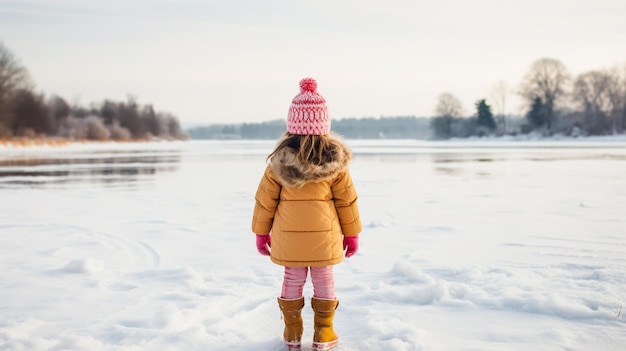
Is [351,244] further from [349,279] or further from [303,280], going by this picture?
[349,279]

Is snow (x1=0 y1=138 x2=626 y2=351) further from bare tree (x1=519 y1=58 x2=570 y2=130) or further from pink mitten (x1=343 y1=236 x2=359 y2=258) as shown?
bare tree (x1=519 y1=58 x2=570 y2=130)

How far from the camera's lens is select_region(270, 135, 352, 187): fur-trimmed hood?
277 centimetres

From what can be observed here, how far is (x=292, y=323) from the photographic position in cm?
301

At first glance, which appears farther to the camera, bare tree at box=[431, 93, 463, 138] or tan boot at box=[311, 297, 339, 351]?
bare tree at box=[431, 93, 463, 138]

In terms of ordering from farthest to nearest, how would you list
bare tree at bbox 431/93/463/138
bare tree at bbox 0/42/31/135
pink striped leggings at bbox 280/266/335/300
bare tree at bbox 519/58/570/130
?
bare tree at bbox 431/93/463/138, bare tree at bbox 519/58/570/130, bare tree at bbox 0/42/31/135, pink striped leggings at bbox 280/266/335/300

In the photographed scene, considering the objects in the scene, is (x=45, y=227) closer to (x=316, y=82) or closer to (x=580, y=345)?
(x=316, y=82)

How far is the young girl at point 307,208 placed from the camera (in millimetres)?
2822

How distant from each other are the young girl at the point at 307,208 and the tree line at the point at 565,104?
62.9m

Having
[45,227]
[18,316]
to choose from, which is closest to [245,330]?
[18,316]

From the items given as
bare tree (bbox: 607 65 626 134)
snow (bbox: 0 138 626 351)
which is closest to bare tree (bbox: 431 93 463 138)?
bare tree (bbox: 607 65 626 134)

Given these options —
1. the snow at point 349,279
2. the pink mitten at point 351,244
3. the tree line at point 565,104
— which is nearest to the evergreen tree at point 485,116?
the tree line at point 565,104

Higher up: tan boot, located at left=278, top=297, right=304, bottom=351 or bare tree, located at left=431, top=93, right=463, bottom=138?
bare tree, located at left=431, top=93, right=463, bottom=138

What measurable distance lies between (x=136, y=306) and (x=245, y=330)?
3.20ft

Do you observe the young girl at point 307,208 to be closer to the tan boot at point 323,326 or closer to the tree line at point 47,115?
the tan boot at point 323,326
